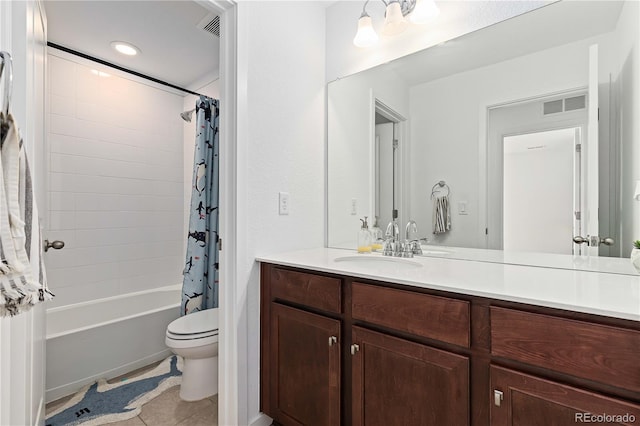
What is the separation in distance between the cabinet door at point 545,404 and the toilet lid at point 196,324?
1456 millimetres

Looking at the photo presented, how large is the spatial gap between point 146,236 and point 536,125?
3025 mm

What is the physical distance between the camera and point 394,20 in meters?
1.68

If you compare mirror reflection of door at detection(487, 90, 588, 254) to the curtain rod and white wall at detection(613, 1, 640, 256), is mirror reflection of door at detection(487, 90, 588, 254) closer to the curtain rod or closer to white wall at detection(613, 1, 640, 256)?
white wall at detection(613, 1, 640, 256)

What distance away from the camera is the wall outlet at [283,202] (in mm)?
1752

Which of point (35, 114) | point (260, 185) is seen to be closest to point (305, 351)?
point (260, 185)

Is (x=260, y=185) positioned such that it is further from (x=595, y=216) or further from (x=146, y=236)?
(x=146, y=236)

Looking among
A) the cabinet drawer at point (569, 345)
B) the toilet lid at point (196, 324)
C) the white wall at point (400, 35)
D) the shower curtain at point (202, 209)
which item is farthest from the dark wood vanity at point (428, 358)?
the white wall at point (400, 35)

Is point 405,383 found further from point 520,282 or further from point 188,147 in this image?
point 188,147

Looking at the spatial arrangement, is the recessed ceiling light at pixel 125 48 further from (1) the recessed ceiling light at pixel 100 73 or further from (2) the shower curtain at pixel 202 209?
(2) the shower curtain at pixel 202 209

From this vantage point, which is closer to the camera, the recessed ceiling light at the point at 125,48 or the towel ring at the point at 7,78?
the towel ring at the point at 7,78

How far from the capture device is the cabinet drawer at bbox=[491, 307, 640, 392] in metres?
0.74

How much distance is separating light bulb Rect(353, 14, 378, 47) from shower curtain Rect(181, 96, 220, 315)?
3.54ft

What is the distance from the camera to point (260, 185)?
1.64 meters

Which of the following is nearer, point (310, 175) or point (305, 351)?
point (305, 351)
